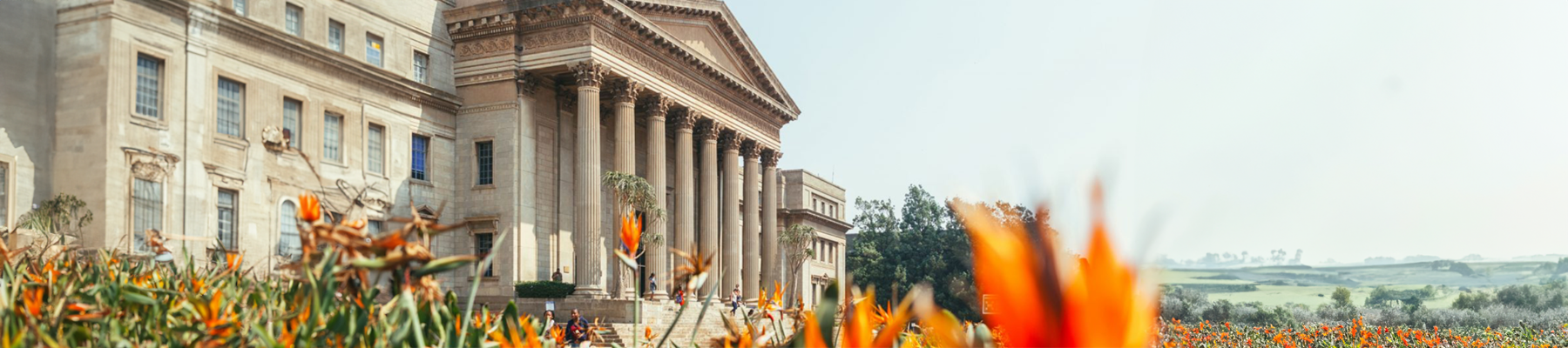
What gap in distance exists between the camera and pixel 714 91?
46281mm

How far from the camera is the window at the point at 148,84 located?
28359 millimetres

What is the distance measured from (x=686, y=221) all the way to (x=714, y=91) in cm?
539

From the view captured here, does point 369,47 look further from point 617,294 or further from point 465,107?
point 617,294

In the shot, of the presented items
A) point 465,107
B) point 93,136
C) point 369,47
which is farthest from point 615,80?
point 93,136

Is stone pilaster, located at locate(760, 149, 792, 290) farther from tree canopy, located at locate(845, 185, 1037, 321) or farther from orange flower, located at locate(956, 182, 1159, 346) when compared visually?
orange flower, located at locate(956, 182, 1159, 346)

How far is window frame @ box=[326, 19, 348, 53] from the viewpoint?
114 feet

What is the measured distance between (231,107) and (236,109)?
16 cm

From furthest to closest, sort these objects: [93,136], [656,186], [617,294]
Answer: [656,186] < [617,294] < [93,136]

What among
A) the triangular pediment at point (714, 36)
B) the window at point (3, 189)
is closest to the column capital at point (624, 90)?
the triangular pediment at point (714, 36)

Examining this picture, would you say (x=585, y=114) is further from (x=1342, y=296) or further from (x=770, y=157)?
(x=1342, y=296)

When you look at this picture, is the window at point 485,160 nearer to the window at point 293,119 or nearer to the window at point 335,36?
the window at point 335,36

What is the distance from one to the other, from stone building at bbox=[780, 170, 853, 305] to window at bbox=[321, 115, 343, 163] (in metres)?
33.8

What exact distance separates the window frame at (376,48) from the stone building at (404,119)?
0.05 metres

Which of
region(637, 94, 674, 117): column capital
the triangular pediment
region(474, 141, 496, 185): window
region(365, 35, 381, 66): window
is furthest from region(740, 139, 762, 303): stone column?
region(365, 35, 381, 66): window
